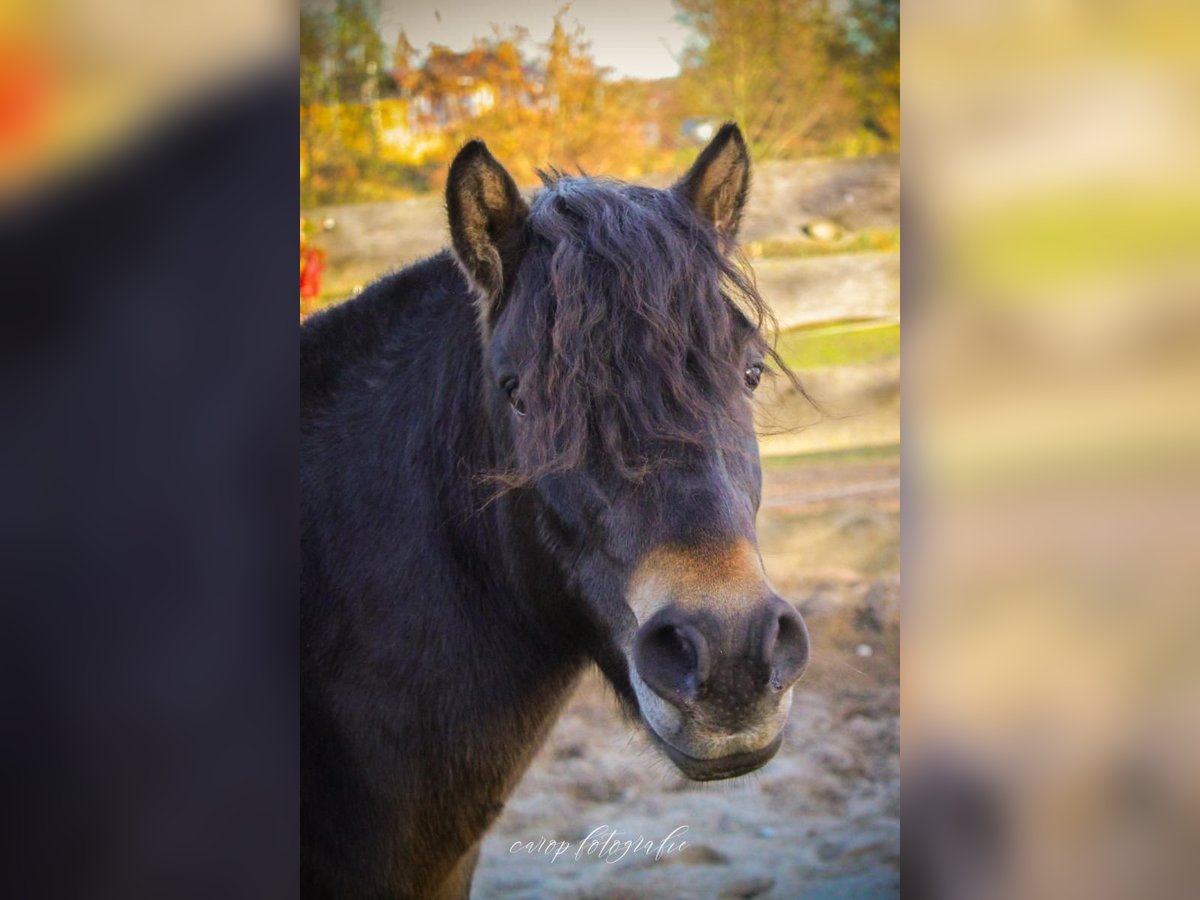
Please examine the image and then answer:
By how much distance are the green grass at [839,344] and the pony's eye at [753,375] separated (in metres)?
0.54

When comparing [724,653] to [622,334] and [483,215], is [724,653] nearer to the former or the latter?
[622,334]

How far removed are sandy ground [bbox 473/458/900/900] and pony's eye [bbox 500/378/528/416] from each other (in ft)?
2.85

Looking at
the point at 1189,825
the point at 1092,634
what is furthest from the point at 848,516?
the point at 1189,825

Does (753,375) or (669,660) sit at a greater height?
(753,375)

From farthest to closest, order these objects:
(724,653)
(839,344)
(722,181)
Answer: (839,344)
(722,181)
(724,653)

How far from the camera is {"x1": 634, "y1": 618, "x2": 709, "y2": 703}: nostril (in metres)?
1.60

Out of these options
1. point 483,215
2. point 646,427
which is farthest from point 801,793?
point 483,215

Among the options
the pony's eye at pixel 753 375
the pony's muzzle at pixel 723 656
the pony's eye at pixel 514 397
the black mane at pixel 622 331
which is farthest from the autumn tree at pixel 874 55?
the pony's muzzle at pixel 723 656

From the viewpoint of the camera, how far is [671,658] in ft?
5.40

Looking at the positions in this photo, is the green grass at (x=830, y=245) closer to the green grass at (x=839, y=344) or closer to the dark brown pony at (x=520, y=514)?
the green grass at (x=839, y=344)

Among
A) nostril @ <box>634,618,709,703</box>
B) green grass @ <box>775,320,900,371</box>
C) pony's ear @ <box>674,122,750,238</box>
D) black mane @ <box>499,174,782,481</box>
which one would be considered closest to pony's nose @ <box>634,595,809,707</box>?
nostril @ <box>634,618,709,703</box>

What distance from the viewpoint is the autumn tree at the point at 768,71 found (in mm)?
2355

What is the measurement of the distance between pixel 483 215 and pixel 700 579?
0.85 metres

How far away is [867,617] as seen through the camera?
100.0 inches
